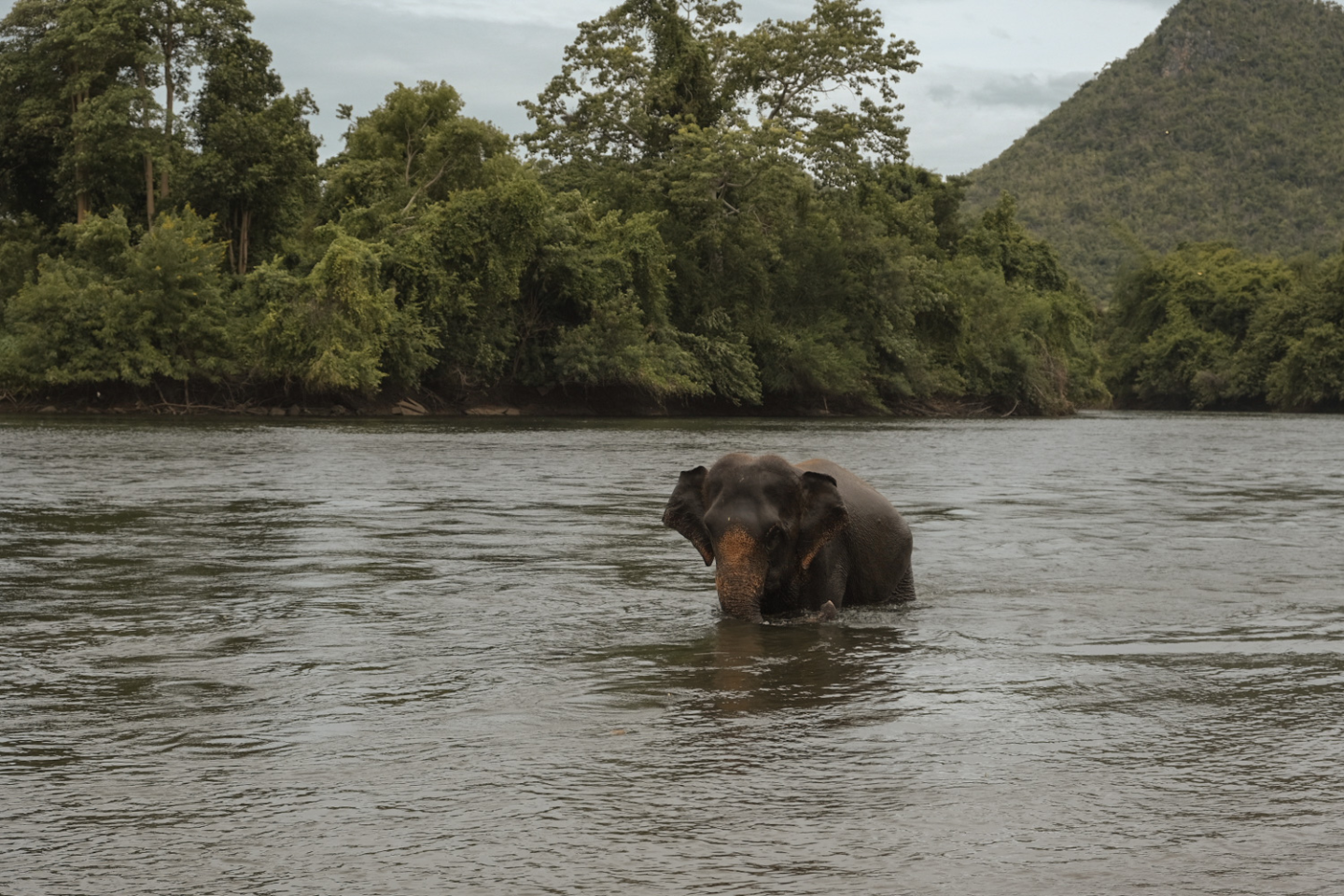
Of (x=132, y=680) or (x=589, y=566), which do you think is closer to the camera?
(x=132, y=680)

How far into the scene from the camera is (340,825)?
4.67 metres

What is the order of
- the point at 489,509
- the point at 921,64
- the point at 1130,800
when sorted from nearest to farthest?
the point at 1130,800, the point at 489,509, the point at 921,64

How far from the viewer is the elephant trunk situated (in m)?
8.60

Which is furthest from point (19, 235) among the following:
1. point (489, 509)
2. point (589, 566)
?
point (589, 566)

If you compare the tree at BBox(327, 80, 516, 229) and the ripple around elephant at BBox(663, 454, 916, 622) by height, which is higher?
the tree at BBox(327, 80, 516, 229)

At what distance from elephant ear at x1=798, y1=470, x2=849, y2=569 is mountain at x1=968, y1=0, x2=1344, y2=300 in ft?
400

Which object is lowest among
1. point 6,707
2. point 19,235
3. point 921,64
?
point 6,707

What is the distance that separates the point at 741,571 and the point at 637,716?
2.39m

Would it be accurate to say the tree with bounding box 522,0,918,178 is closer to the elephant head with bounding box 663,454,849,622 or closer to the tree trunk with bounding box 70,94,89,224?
the tree trunk with bounding box 70,94,89,224

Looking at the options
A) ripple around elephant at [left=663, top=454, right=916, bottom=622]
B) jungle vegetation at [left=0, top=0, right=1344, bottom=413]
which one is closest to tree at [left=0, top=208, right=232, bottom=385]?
jungle vegetation at [left=0, top=0, right=1344, bottom=413]

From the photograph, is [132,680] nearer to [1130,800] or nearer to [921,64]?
[1130,800]

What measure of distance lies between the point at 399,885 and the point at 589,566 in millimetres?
7817

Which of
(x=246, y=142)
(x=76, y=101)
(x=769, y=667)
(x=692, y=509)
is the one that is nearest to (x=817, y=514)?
(x=692, y=509)

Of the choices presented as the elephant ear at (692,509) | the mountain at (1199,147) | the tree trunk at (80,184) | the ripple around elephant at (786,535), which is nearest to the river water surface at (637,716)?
the ripple around elephant at (786,535)
